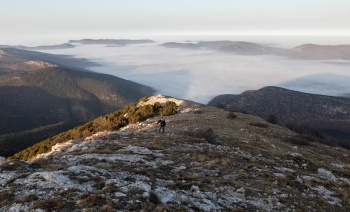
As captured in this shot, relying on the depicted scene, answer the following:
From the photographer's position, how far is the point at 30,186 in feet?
38.5

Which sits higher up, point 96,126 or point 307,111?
point 96,126

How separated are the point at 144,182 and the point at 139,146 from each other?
7.23m

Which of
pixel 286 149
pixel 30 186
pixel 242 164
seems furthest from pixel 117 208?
pixel 286 149

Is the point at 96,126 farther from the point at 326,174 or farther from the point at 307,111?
the point at 307,111

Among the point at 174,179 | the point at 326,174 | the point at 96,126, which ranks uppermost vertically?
Result: the point at 174,179

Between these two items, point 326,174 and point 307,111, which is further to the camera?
point 307,111

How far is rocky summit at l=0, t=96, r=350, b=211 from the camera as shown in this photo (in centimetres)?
1090

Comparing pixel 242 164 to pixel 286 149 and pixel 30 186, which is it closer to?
pixel 286 149

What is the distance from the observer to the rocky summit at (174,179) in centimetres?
1090

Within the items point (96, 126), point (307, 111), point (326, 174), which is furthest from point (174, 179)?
point (307, 111)

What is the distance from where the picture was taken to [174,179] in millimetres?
13789

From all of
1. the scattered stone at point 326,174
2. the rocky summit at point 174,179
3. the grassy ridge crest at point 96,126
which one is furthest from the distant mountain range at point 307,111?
the scattered stone at point 326,174

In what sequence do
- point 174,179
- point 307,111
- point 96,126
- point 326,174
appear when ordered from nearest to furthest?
point 174,179 → point 326,174 → point 96,126 → point 307,111

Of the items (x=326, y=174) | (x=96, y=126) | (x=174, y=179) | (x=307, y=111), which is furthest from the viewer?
(x=307, y=111)
